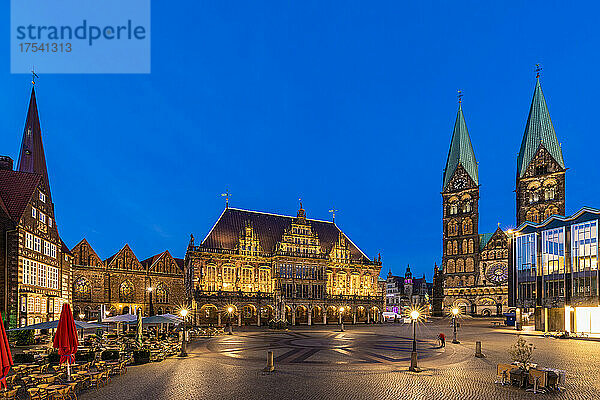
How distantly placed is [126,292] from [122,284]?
1435 mm

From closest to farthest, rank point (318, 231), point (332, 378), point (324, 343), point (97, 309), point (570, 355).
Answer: point (332, 378), point (570, 355), point (324, 343), point (97, 309), point (318, 231)

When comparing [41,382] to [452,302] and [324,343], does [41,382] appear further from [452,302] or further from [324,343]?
[452,302]

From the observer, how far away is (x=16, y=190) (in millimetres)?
45594

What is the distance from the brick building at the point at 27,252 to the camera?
41969 mm

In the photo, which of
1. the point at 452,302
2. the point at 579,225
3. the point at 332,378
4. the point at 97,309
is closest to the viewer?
the point at 332,378

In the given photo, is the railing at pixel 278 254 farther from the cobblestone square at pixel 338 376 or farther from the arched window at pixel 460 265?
the arched window at pixel 460 265

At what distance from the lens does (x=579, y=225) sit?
2281 inches

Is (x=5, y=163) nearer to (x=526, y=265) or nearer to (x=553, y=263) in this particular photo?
(x=526, y=265)

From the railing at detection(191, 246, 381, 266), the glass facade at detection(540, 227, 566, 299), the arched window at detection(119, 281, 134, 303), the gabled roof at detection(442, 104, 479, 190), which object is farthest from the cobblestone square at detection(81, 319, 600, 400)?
the gabled roof at detection(442, 104, 479, 190)

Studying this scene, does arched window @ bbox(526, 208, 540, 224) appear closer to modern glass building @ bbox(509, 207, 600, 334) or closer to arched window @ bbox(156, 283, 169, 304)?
modern glass building @ bbox(509, 207, 600, 334)

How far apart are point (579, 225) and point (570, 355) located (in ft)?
98.7

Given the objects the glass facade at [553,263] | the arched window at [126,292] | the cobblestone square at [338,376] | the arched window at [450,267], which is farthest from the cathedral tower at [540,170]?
the arched window at [126,292]

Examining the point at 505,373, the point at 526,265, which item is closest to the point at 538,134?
the point at 526,265

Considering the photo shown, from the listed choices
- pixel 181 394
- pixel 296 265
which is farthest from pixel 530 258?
pixel 181 394
